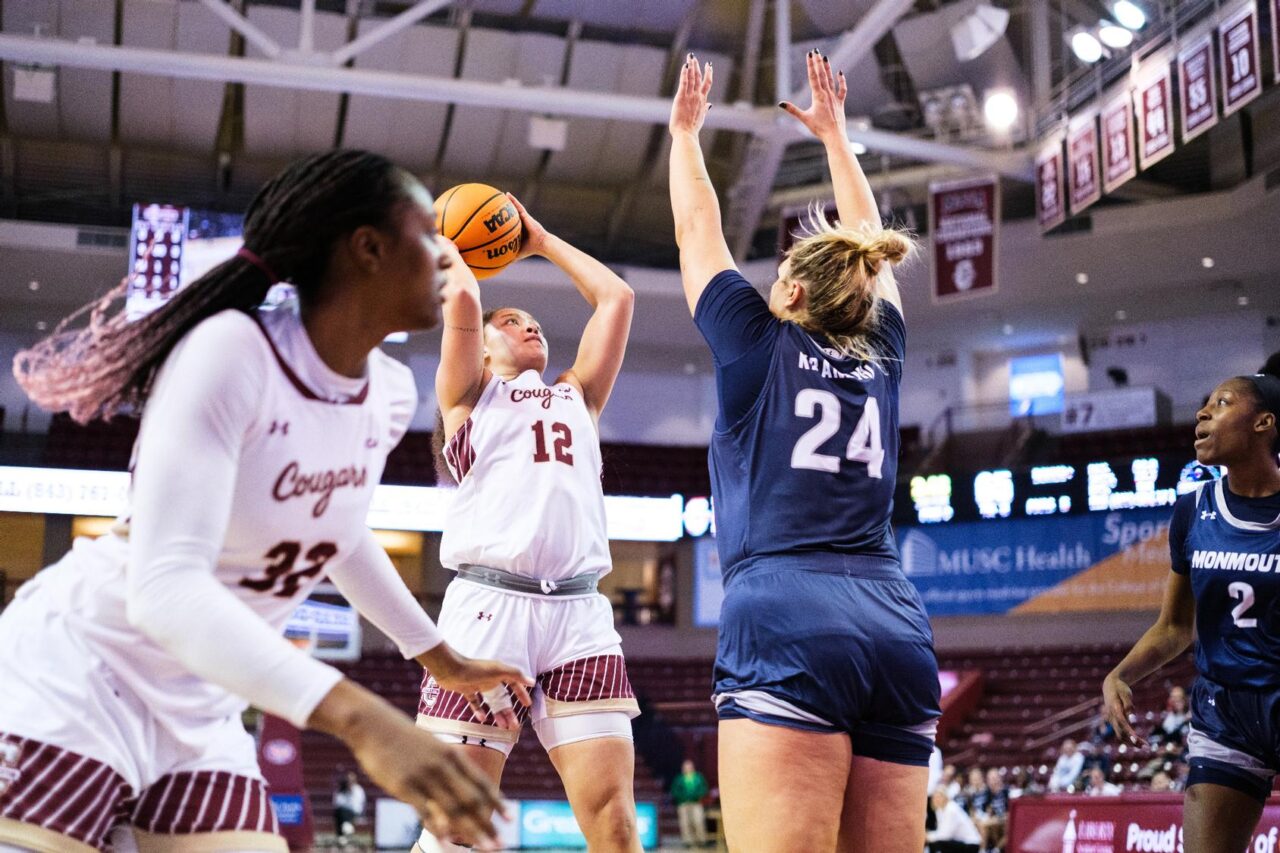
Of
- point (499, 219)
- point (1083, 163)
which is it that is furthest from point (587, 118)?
point (499, 219)

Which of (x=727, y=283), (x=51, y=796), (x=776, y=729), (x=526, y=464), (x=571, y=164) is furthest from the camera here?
(x=571, y=164)

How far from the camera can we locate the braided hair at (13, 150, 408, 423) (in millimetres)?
2008

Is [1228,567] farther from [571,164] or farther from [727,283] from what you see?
[571,164]

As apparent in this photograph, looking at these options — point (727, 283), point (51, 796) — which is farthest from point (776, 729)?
point (51, 796)

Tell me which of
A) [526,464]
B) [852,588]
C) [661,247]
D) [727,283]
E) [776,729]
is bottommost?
[776,729]

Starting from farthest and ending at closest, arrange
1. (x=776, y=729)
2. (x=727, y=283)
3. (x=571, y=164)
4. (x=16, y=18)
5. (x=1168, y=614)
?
1. (x=571, y=164)
2. (x=16, y=18)
3. (x=1168, y=614)
4. (x=727, y=283)
5. (x=776, y=729)

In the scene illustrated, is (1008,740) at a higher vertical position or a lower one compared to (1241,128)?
lower

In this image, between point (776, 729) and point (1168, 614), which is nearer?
point (776, 729)

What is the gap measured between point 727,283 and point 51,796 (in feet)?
5.93

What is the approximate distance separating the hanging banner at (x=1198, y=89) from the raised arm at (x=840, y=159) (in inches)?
423

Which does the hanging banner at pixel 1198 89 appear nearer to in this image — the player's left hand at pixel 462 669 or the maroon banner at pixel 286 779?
the maroon banner at pixel 286 779

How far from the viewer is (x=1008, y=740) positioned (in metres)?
20.3

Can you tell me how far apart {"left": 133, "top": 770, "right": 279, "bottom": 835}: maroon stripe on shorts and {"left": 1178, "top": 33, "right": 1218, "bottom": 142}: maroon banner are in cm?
1315

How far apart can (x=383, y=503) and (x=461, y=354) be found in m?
18.4
